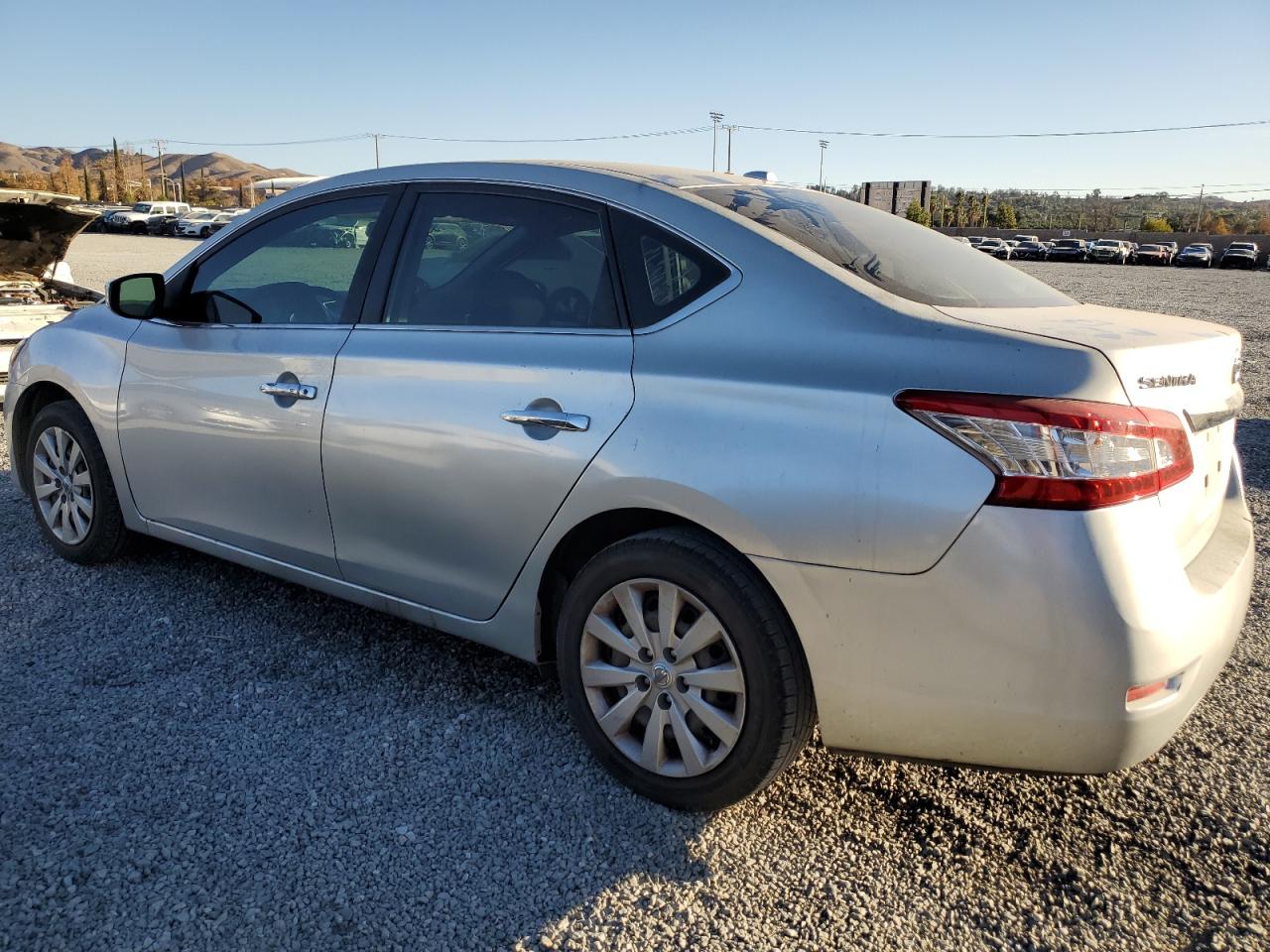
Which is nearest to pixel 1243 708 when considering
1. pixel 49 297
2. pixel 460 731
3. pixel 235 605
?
pixel 460 731

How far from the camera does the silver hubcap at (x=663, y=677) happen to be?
2.54 m

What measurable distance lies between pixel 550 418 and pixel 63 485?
282cm

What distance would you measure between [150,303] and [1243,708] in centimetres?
419

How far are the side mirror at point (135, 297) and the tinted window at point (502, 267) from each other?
1.27m

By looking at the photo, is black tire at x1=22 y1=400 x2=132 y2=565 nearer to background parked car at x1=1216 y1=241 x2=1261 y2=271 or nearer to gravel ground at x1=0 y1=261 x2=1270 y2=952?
gravel ground at x1=0 y1=261 x2=1270 y2=952

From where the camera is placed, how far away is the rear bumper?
6.86 feet

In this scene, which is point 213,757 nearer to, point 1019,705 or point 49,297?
point 1019,705

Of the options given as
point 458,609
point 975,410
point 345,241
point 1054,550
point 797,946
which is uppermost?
point 345,241

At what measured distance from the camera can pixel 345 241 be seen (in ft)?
11.7

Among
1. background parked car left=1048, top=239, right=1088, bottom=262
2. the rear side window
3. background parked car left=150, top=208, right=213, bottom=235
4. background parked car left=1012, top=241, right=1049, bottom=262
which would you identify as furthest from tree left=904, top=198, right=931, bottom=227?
the rear side window

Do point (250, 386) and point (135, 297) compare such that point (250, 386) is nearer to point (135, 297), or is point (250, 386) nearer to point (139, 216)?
point (135, 297)

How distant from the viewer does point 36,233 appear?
8.25 m

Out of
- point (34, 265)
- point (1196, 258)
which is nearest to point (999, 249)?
point (1196, 258)

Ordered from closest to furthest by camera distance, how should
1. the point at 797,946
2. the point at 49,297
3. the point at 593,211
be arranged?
the point at 797,946, the point at 593,211, the point at 49,297
